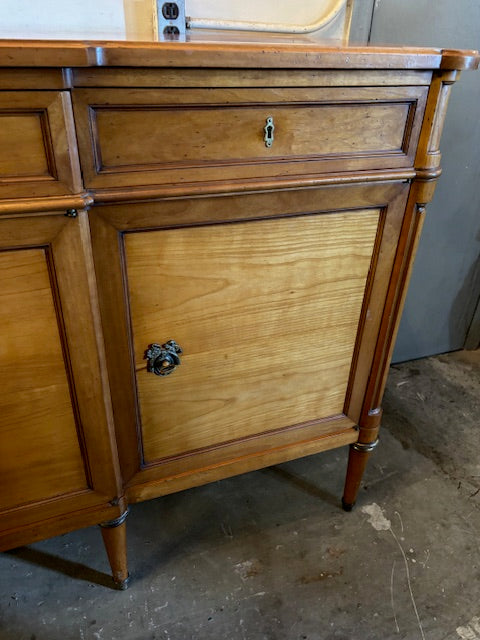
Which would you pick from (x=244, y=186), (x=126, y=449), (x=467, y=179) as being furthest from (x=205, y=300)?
(x=467, y=179)

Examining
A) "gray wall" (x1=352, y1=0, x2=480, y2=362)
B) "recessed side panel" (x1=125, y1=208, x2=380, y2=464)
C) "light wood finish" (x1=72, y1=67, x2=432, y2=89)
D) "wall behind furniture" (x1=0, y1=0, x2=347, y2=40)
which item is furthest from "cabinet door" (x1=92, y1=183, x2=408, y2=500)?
"gray wall" (x1=352, y1=0, x2=480, y2=362)

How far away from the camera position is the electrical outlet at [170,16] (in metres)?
0.96

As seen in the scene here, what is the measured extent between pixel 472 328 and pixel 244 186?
131 centimetres

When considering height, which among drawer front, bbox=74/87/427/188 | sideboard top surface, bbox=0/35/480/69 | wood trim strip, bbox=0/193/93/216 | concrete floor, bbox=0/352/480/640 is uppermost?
sideboard top surface, bbox=0/35/480/69

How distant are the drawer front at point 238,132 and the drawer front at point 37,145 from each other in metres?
0.02

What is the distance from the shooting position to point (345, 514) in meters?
1.14

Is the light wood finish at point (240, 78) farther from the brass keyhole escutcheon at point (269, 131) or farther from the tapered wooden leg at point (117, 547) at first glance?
the tapered wooden leg at point (117, 547)

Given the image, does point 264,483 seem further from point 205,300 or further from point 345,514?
point 205,300

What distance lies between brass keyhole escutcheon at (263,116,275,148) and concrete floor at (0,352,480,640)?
815 millimetres

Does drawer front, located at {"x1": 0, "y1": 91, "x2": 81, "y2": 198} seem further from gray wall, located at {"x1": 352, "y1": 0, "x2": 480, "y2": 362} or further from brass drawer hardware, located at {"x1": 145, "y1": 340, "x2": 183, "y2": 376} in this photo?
gray wall, located at {"x1": 352, "y1": 0, "x2": 480, "y2": 362}

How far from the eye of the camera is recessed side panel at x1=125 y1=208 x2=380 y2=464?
0.72 meters

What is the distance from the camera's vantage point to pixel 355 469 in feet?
3.56

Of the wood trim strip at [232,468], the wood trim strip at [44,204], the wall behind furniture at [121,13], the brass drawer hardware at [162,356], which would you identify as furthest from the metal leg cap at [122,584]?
the wall behind furniture at [121,13]

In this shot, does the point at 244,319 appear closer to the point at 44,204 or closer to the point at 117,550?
the point at 44,204
